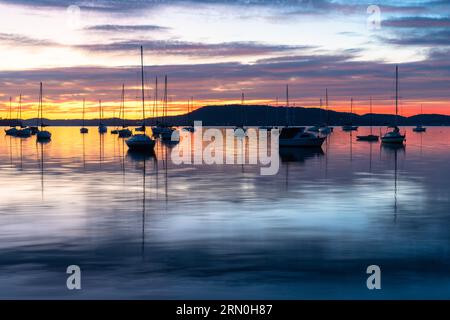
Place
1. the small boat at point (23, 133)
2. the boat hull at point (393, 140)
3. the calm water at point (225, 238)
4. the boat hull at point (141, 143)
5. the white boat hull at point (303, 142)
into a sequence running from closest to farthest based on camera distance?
the calm water at point (225, 238) → the boat hull at point (141, 143) → the white boat hull at point (303, 142) → the boat hull at point (393, 140) → the small boat at point (23, 133)

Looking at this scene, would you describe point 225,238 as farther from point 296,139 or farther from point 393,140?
point 393,140

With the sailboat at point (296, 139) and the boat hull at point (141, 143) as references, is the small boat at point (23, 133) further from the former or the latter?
the sailboat at point (296, 139)

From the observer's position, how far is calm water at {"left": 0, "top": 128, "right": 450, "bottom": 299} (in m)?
12.9

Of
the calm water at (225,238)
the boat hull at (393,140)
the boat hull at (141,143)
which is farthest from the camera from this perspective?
the boat hull at (393,140)

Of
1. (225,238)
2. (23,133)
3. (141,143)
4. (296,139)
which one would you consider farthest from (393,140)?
(23,133)

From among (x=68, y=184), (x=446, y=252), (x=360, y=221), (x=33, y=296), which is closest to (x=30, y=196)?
(x=68, y=184)

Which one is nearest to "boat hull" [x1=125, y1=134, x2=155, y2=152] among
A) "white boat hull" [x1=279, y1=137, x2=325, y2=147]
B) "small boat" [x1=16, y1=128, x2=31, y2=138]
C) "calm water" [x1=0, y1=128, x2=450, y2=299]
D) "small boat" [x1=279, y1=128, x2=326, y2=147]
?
"small boat" [x1=279, y1=128, x2=326, y2=147]

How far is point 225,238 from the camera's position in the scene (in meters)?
18.2

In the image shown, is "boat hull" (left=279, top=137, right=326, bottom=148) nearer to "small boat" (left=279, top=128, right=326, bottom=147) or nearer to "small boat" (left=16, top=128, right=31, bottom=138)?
"small boat" (left=279, top=128, right=326, bottom=147)

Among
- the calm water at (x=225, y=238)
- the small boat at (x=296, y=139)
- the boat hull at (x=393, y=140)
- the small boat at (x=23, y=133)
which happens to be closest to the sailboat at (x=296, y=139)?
the small boat at (x=296, y=139)

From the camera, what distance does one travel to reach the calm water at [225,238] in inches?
508
